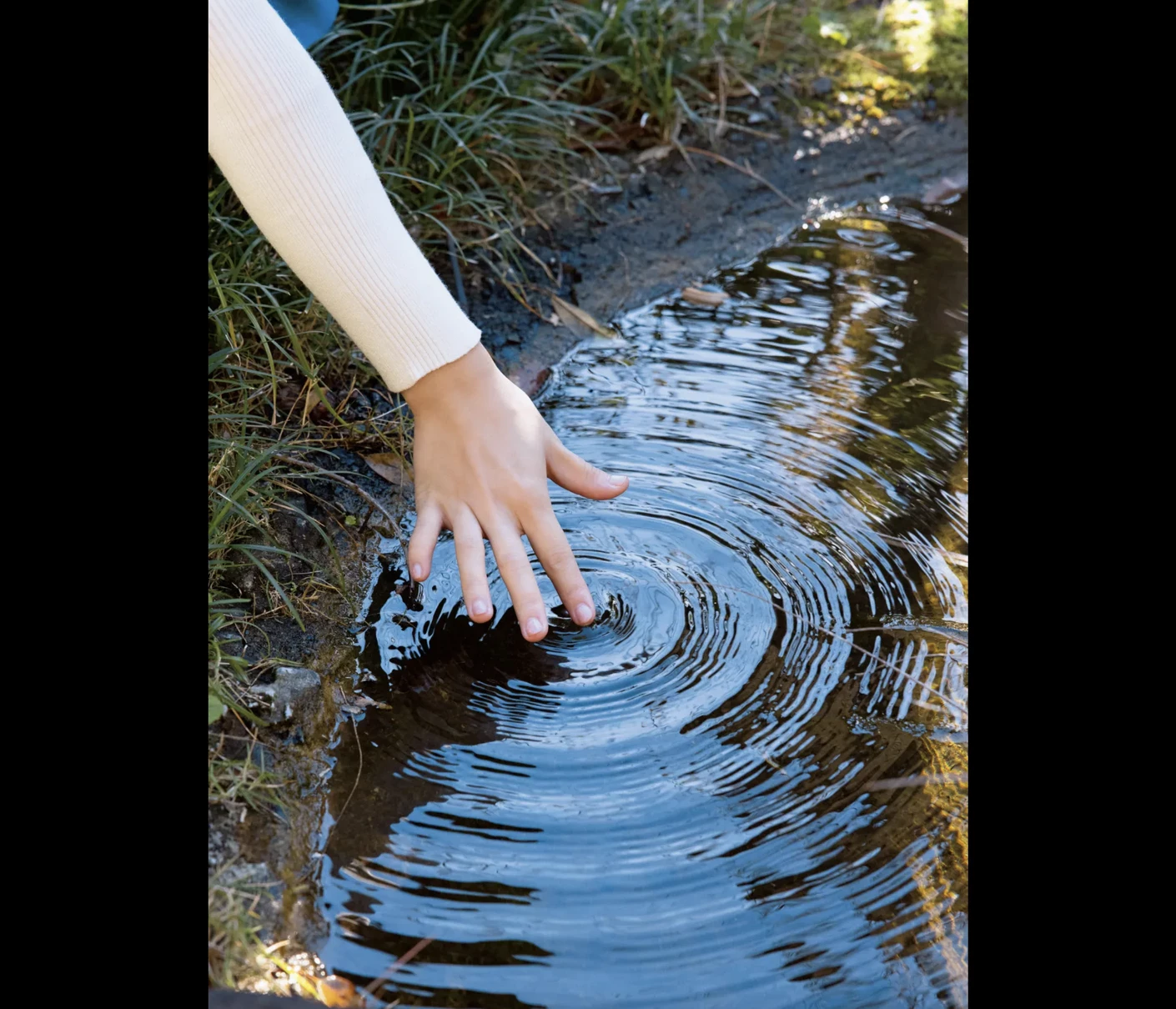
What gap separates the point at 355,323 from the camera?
1.59 meters

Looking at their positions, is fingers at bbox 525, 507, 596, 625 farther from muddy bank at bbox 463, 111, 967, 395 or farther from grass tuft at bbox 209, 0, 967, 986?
muddy bank at bbox 463, 111, 967, 395

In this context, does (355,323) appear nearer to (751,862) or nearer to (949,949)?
(751,862)

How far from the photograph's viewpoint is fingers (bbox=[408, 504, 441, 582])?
1.58 metres

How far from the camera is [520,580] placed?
1.56 m

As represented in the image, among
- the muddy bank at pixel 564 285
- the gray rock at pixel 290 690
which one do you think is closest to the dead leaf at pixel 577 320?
the muddy bank at pixel 564 285

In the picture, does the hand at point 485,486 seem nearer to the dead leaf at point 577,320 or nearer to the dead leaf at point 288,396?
the dead leaf at point 288,396

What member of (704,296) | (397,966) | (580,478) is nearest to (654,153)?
(704,296)

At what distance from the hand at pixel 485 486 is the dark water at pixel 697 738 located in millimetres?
155

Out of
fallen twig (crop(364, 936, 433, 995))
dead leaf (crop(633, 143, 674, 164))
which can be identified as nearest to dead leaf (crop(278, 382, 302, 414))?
fallen twig (crop(364, 936, 433, 995))

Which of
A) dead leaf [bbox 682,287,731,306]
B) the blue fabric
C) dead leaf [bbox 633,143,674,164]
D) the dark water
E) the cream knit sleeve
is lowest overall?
the dark water

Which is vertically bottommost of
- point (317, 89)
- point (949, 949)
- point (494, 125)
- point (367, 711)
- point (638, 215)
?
point (949, 949)

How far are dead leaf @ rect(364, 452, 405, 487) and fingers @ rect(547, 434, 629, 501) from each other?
45cm
